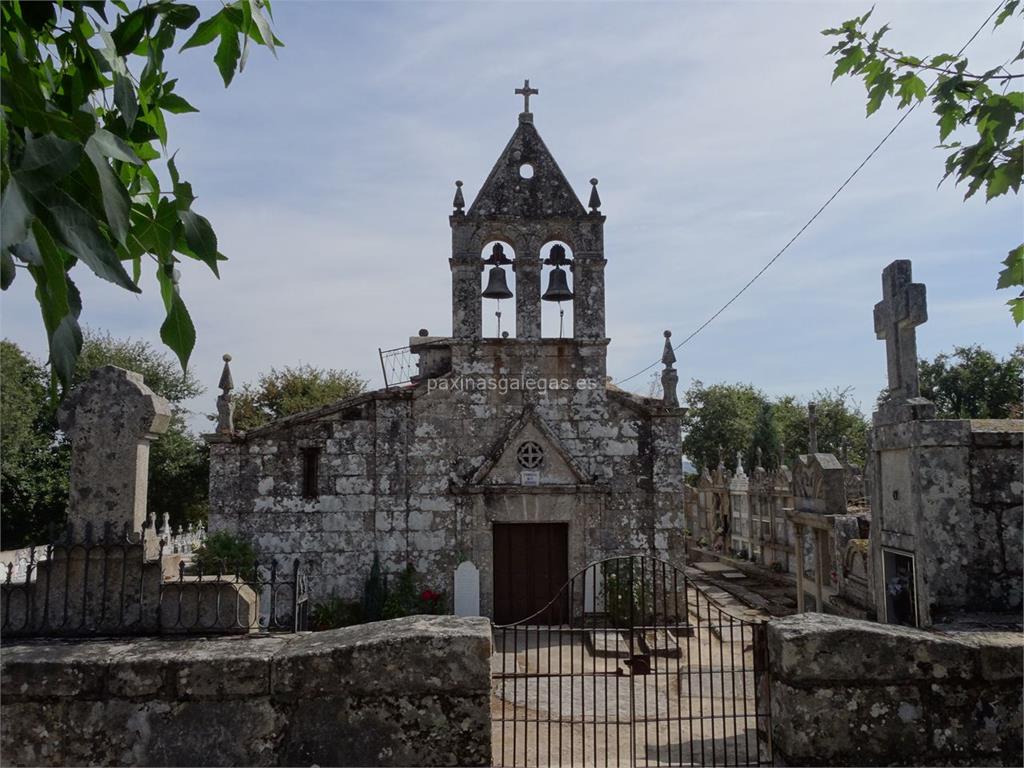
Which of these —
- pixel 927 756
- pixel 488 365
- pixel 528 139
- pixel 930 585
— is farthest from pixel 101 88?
pixel 528 139

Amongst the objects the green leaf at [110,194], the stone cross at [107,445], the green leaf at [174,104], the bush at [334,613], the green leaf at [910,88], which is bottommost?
the bush at [334,613]

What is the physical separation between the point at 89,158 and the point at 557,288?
37.1 ft

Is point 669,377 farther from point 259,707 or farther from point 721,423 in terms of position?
point 721,423

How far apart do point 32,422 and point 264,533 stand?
19.9 m

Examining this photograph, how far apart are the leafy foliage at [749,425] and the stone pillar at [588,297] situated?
31.7 meters

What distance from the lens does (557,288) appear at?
12773 mm

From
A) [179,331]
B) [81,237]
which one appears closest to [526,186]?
[179,331]

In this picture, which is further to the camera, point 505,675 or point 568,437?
point 568,437

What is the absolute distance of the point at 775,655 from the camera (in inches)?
168

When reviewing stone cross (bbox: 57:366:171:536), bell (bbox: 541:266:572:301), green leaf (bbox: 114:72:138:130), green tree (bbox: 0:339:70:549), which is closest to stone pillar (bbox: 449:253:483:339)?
bell (bbox: 541:266:572:301)

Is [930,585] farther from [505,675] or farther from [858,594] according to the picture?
[858,594]

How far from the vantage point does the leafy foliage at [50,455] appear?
24.7 meters

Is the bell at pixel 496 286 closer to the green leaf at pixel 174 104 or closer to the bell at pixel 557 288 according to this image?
the bell at pixel 557 288

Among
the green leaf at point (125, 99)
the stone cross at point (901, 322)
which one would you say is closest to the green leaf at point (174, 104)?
the green leaf at point (125, 99)
